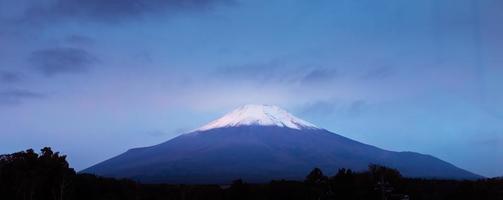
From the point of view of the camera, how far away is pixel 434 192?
6819 cm

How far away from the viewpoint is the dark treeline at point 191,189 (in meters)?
51.4

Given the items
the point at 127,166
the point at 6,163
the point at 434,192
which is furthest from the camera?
the point at 127,166

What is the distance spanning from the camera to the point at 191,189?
226ft

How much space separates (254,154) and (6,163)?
137 metres

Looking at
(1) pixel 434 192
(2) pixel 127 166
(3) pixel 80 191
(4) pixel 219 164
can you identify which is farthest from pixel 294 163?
(3) pixel 80 191

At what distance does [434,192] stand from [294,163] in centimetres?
11587

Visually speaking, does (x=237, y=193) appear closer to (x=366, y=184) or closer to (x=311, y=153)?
(x=366, y=184)

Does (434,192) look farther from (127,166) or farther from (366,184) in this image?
(127,166)

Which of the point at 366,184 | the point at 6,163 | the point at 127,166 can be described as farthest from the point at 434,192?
the point at 127,166

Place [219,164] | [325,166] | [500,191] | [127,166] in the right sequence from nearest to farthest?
[500,191], [219,164], [325,166], [127,166]

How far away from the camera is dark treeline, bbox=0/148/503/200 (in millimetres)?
51438

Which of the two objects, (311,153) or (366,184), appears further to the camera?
(311,153)

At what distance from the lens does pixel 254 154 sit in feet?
621

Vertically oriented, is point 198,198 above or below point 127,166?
below
